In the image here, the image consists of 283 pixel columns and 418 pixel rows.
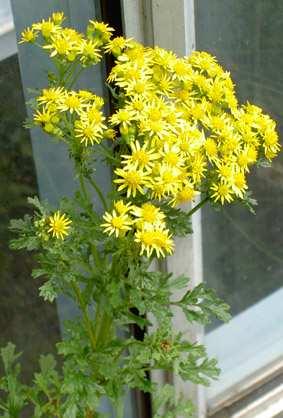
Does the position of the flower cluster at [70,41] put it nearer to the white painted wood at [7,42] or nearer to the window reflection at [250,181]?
the white painted wood at [7,42]

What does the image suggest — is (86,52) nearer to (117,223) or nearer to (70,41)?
(70,41)

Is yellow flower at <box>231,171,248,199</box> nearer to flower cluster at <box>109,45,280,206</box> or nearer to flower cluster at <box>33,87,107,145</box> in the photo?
flower cluster at <box>109,45,280,206</box>

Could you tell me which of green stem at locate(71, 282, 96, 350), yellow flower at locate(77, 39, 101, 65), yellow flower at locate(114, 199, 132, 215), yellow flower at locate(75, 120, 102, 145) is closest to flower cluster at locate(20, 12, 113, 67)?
yellow flower at locate(77, 39, 101, 65)

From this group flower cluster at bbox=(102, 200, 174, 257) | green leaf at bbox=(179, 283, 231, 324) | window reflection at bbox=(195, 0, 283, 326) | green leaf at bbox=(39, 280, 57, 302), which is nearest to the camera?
flower cluster at bbox=(102, 200, 174, 257)

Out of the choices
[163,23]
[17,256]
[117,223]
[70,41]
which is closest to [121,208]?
[117,223]

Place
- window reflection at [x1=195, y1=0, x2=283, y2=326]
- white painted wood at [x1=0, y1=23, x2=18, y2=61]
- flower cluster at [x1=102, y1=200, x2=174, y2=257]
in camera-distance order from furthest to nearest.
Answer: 1. window reflection at [x1=195, y1=0, x2=283, y2=326]
2. white painted wood at [x1=0, y1=23, x2=18, y2=61]
3. flower cluster at [x1=102, y1=200, x2=174, y2=257]

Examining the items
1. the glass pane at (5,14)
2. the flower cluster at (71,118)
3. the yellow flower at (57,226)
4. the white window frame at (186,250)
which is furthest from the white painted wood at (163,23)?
the yellow flower at (57,226)

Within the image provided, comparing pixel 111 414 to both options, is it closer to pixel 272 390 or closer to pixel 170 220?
pixel 272 390
